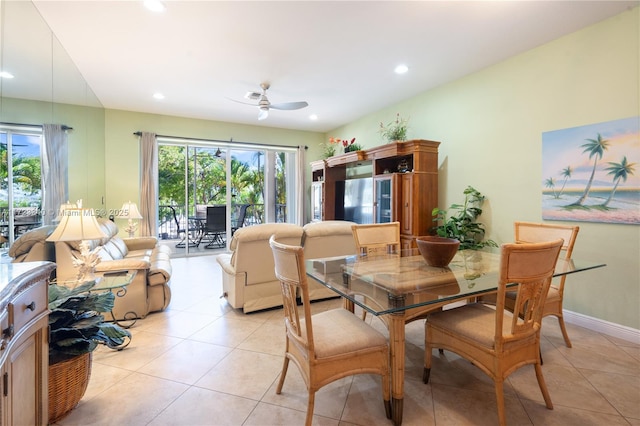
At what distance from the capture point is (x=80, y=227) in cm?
222

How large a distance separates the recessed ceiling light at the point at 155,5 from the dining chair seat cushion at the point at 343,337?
2.83m

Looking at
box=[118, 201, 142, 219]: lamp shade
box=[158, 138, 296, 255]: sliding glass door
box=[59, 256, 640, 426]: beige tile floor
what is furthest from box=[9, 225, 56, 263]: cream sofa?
box=[158, 138, 296, 255]: sliding glass door

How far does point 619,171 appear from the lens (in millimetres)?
2592

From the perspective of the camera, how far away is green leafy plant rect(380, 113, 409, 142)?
15.2 ft

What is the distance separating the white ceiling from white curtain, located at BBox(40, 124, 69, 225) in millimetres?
984

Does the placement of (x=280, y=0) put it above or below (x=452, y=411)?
above

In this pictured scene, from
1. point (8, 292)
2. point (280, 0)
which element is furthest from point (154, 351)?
point (280, 0)

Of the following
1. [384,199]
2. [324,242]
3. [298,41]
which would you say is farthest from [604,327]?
[298,41]

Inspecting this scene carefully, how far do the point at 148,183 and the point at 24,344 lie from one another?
5.08 meters

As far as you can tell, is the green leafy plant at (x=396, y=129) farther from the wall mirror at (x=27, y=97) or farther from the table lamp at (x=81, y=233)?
the wall mirror at (x=27, y=97)

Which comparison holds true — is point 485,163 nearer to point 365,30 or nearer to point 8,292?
point 365,30

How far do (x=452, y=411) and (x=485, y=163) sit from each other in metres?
2.98

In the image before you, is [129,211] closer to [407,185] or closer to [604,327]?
[407,185]

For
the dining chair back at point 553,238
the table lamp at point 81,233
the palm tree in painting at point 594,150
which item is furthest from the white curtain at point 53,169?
the palm tree in painting at point 594,150
